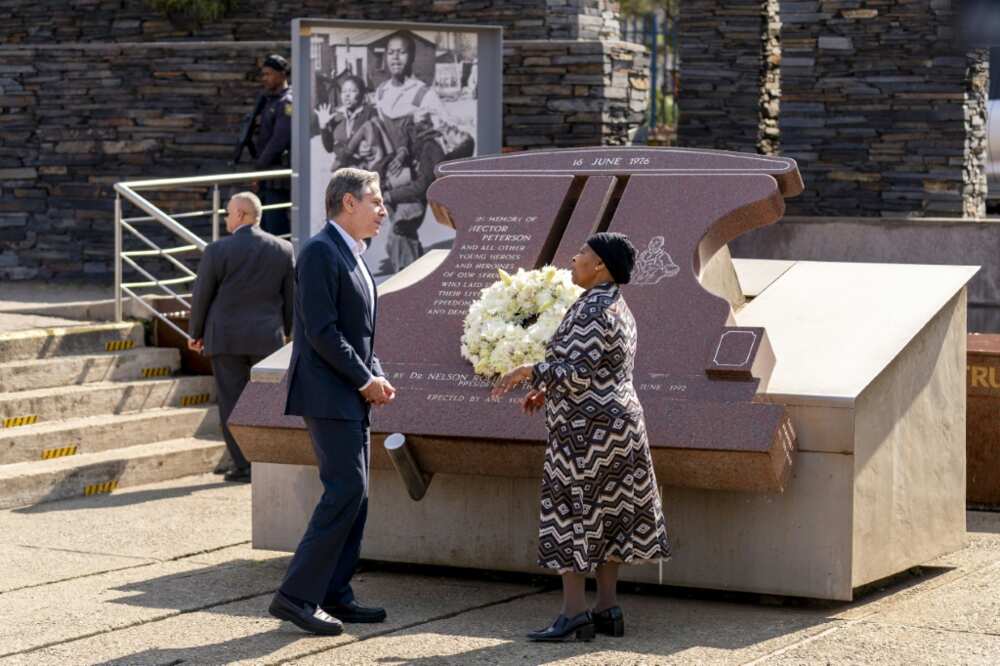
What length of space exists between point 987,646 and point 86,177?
34.6 ft

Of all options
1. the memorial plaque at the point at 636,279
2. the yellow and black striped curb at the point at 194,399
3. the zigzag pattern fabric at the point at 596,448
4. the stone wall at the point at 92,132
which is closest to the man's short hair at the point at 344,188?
the zigzag pattern fabric at the point at 596,448

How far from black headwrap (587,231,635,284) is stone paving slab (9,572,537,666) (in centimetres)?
156

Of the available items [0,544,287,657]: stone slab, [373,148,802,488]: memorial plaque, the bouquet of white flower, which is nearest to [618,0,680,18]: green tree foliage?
[373,148,802,488]: memorial plaque

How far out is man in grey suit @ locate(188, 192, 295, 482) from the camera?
1027cm

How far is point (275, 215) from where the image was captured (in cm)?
1308

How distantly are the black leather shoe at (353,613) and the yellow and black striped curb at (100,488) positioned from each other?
3.60 metres

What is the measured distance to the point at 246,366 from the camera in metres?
10.5

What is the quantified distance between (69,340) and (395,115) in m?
2.50

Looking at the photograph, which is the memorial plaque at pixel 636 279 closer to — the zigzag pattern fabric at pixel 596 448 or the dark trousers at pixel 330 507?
the zigzag pattern fabric at pixel 596 448

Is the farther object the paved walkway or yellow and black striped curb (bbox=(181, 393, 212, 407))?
yellow and black striped curb (bbox=(181, 393, 212, 407))

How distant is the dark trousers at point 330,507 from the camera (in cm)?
643

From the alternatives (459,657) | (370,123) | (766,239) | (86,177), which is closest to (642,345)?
(459,657)

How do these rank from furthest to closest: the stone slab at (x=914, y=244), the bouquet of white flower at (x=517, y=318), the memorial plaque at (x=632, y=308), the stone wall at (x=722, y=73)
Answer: the stone wall at (x=722, y=73), the stone slab at (x=914, y=244), the bouquet of white flower at (x=517, y=318), the memorial plaque at (x=632, y=308)

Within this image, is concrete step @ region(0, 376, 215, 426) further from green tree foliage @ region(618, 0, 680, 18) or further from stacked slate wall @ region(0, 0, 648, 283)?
green tree foliage @ region(618, 0, 680, 18)
